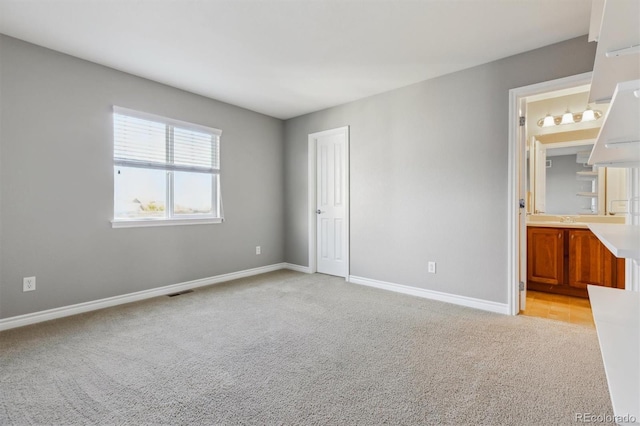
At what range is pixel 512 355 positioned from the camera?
6.97ft

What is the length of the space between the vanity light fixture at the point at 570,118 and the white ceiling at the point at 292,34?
166cm

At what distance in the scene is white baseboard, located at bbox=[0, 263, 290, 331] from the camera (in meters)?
2.63

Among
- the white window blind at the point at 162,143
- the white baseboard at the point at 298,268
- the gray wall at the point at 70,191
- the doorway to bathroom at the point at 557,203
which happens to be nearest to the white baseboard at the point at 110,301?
the gray wall at the point at 70,191

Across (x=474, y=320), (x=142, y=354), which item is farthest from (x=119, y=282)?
(x=474, y=320)

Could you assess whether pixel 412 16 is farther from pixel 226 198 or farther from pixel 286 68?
pixel 226 198

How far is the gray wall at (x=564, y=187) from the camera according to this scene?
3906 millimetres

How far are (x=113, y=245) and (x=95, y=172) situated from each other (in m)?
0.75

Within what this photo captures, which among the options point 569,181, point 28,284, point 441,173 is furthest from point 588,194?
point 28,284

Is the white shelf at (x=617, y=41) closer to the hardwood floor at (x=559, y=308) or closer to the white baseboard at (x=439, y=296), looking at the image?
the white baseboard at (x=439, y=296)

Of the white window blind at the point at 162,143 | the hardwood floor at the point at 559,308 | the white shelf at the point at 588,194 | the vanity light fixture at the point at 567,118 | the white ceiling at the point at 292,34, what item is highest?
the white ceiling at the point at 292,34

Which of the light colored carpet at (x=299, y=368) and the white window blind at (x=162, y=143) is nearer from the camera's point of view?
the light colored carpet at (x=299, y=368)

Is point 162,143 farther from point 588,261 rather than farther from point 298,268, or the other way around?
point 588,261

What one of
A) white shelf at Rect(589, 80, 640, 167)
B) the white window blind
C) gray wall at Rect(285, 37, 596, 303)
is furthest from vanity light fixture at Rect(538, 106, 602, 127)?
the white window blind

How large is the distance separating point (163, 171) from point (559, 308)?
4.56 meters
